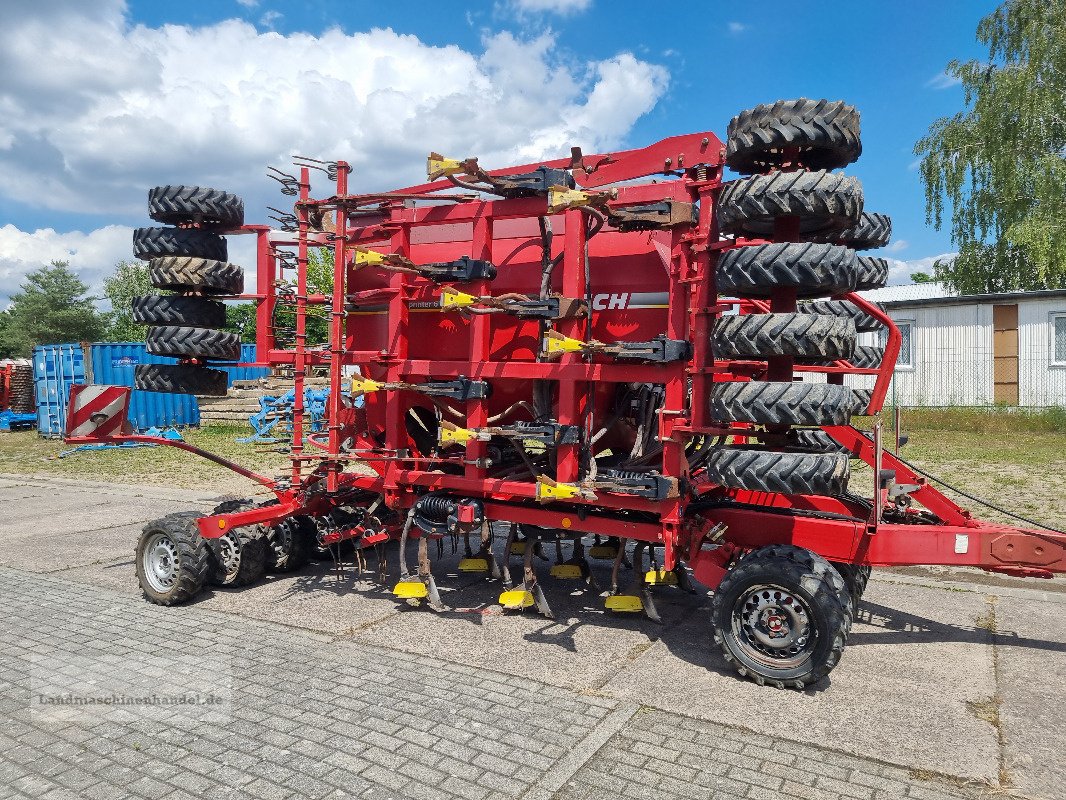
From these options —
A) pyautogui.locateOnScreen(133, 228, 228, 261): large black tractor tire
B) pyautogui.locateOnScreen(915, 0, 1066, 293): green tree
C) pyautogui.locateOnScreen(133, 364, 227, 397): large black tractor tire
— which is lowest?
pyautogui.locateOnScreen(133, 364, 227, 397): large black tractor tire

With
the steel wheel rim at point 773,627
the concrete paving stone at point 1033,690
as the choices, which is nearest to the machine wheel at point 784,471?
the steel wheel rim at point 773,627

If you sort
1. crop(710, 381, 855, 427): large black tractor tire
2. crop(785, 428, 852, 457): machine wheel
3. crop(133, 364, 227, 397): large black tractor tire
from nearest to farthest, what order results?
crop(710, 381, 855, 427): large black tractor tire → crop(785, 428, 852, 457): machine wheel → crop(133, 364, 227, 397): large black tractor tire

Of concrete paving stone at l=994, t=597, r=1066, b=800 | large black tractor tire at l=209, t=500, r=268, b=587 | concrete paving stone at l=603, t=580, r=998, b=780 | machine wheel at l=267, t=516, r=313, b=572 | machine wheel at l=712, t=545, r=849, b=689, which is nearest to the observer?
concrete paving stone at l=994, t=597, r=1066, b=800

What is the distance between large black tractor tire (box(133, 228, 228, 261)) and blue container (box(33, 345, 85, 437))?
60.4 ft

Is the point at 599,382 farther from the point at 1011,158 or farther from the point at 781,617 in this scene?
the point at 1011,158

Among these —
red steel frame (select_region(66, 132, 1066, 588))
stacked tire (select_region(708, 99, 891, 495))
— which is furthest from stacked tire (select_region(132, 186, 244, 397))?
stacked tire (select_region(708, 99, 891, 495))

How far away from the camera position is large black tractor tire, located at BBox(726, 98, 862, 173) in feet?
15.2

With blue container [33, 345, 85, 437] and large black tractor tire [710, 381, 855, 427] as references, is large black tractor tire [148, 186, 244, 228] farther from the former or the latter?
blue container [33, 345, 85, 437]

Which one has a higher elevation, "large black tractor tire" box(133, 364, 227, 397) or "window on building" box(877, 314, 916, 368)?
"window on building" box(877, 314, 916, 368)

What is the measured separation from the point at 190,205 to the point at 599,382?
3.90 m

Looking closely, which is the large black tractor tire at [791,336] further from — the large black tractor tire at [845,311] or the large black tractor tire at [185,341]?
the large black tractor tire at [185,341]

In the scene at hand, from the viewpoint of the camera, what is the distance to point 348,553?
7953 millimetres

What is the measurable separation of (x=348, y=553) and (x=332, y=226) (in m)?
3.19

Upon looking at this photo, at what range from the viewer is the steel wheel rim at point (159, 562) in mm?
6531
